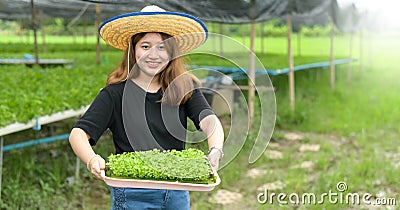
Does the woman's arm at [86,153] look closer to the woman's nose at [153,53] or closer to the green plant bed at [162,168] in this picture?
the green plant bed at [162,168]

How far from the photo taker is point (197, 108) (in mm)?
2223

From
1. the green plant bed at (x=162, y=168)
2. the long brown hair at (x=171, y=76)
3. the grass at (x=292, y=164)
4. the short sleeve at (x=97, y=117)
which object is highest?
the long brown hair at (x=171, y=76)

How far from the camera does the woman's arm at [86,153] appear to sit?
1.95 metres

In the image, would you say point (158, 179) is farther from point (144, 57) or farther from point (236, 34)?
point (236, 34)

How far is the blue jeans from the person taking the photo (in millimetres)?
2189

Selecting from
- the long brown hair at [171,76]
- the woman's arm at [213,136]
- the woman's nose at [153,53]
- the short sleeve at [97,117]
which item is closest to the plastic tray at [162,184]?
the woman's arm at [213,136]

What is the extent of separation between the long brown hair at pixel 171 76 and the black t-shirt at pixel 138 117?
0.11 ft

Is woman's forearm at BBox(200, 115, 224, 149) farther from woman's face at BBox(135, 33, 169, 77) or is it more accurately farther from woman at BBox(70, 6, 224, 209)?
woman's face at BBox(135, 33, 169, 77)

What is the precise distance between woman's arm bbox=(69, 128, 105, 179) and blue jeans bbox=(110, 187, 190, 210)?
0.24 m

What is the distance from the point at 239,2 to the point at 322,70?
8410 millimetres

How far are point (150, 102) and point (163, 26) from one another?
30 cm

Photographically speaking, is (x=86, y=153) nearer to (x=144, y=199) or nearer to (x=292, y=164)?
(x=144, y=199)

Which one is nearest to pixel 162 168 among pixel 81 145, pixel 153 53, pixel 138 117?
pixel 138 117

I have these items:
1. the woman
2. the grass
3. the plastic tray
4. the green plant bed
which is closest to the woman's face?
the woman
